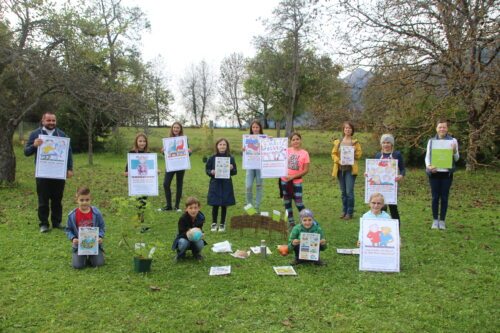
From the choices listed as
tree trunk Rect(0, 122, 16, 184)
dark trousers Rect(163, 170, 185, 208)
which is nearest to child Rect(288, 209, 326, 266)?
dark trousers Rect(163, 170, 185, 208)

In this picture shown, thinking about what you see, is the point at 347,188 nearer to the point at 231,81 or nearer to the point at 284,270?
the point at 284,270

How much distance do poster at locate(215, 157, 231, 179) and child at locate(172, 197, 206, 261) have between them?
5.49 ft

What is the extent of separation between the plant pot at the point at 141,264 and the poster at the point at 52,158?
2878 millimetres

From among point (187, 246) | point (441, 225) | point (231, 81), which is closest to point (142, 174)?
point (187, 246)

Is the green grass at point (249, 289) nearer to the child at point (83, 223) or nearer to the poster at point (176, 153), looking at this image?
the child at point (83, 223)

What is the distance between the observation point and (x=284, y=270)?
5.33 m

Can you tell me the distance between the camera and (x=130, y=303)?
4363 mm

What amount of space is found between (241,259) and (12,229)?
437 cm

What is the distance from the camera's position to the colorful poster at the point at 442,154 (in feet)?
24.1

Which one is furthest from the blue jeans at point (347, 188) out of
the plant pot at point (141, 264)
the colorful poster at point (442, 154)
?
the plant pot at point (141, 264)

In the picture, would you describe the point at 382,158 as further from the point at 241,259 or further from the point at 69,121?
the point at 69,121

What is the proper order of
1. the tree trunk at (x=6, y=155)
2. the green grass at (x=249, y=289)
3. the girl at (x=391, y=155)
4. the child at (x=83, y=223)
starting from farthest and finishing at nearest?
1. the tree trunk at (x=6, y=155)
2. the girl at (x=391, y=155)
3. the child at (x=83, y=223)
4. the green grass at (x=249, y=289)

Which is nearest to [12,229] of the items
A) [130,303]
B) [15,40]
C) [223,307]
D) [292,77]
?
[130,303]

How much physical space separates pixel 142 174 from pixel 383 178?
4265 millimetres
